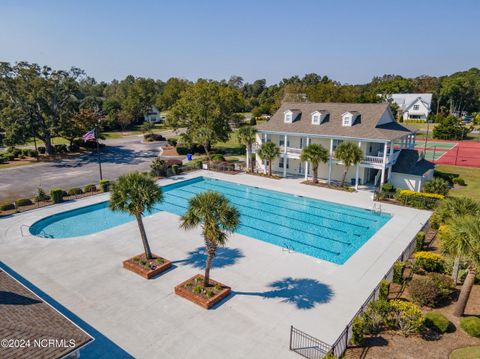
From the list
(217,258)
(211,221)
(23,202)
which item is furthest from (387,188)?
(23,202)

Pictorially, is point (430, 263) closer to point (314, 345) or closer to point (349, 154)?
point (314, 345)

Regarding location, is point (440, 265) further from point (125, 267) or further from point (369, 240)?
point (125, 267)

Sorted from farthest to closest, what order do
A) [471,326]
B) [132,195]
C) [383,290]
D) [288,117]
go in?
[288,117]
[132,195]
[383,290]
[471,326]

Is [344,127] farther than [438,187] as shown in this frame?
Yes

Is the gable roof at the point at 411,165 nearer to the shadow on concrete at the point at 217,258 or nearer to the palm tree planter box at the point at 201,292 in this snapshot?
the shadow on concrete at the point at 217,258

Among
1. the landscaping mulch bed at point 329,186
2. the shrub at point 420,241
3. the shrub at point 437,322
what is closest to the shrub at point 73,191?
the landscaping mulch bed at point 329,186

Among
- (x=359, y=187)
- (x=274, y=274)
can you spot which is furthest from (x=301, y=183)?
(x=274, y=274)
